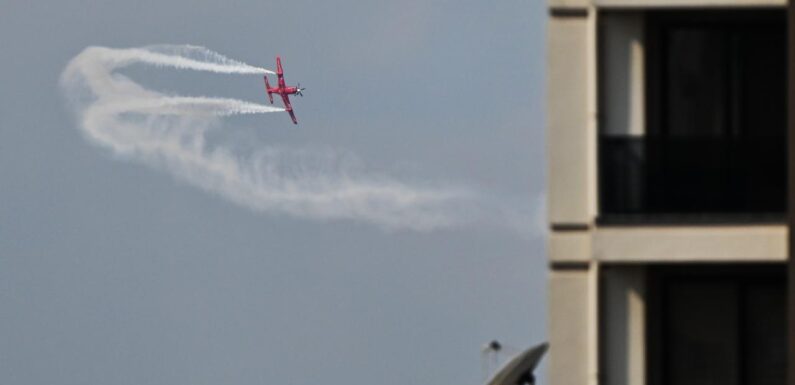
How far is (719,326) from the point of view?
36750 mm

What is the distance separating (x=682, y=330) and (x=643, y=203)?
179cm

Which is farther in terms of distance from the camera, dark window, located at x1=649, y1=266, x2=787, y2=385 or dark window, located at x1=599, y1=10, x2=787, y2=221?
dark window, located at x1=649, y1=266, x2=787, y2=385

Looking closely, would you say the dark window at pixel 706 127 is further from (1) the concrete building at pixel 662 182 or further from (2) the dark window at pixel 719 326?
(2) the dark window at pixel 719 326

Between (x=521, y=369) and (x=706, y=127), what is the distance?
13.6 ft

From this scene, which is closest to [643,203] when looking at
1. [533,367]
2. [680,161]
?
[680,161]

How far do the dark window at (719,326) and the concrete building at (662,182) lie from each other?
18mm

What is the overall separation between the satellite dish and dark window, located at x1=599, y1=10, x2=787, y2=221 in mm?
2884

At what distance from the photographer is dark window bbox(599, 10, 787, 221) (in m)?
36.2

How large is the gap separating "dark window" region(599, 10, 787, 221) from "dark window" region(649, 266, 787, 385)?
38.3 inches

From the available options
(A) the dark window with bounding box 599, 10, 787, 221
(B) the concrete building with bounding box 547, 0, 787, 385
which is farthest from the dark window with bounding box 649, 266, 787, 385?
(A) the dark window with bounding box 599, 10, 787, 221

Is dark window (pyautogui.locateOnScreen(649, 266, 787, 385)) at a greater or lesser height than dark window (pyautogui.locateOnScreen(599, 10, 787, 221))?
lesser

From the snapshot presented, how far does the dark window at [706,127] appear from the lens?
119ft

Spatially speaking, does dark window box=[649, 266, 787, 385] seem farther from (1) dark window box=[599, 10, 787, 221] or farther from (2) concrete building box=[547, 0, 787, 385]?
(1) dark window box=[599, 10, 787, 221]

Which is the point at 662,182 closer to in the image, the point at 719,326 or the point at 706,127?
the point at 706,127
